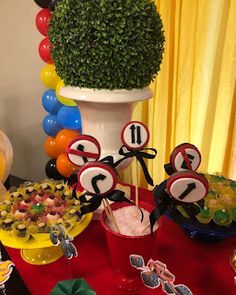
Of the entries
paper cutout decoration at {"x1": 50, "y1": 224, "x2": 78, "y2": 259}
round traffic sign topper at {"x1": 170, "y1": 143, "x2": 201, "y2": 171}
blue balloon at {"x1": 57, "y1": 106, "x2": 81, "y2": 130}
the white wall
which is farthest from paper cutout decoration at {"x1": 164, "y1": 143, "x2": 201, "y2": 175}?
the white wall

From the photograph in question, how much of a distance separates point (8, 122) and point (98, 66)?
1.92 m

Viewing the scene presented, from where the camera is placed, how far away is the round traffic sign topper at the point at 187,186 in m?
0.47

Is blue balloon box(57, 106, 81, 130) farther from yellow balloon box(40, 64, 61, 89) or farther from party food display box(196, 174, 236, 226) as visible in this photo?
party food display box(196, 174, 236, 226)

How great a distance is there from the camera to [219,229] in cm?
68

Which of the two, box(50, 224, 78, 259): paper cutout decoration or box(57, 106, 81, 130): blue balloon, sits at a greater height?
box(50, 224, 78, 259): paper cutout decoration

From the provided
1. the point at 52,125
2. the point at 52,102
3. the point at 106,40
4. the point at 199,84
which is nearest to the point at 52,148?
the point at 52,125

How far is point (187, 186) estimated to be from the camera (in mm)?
472

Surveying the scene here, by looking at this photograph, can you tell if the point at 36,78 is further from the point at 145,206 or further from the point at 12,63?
the point at 145,206

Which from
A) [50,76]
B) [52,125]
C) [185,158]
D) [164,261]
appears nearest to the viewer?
[185,158]

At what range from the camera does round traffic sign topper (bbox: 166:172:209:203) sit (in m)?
0.47

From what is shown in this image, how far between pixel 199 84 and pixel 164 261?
98 centimetres

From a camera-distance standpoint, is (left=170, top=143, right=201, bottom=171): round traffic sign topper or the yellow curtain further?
the yellow curtain

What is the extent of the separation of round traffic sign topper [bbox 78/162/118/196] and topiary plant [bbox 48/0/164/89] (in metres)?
0.29

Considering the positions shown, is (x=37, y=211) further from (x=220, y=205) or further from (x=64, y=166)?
(x=64, y=166)
